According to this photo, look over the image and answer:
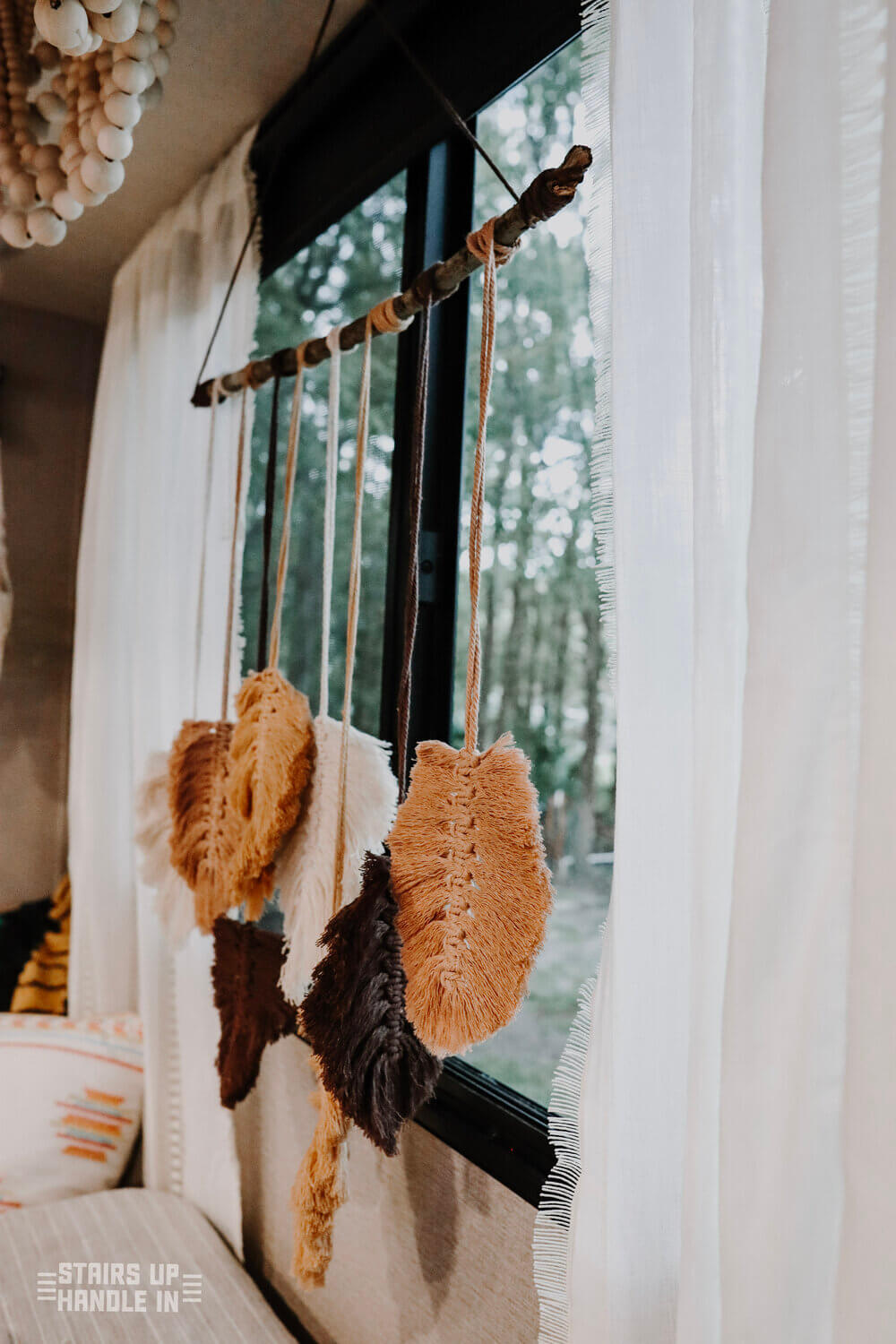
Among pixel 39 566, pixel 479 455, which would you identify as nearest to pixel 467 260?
pixel 479 455

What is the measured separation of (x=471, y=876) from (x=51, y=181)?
99cm

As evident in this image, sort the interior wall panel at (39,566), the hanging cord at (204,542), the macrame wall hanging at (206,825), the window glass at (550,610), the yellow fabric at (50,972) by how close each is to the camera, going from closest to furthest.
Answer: the macrame wall hanging at (206,825), the hanging cord at (204,542), the yellow fabric at (50,972), the interior wall panel at (39,566), the window glass at (550,610)

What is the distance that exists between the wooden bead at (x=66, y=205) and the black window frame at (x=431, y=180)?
1.00 feet

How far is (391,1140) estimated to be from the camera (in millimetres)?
697

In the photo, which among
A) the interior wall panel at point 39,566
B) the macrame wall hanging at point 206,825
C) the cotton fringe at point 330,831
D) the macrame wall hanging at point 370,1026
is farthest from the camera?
the interior wall panel at point 39,566

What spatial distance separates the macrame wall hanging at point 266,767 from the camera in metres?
0.91

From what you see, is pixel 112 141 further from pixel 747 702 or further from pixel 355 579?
pixel 747 702

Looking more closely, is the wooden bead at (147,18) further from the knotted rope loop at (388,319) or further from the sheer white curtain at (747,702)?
the sheer white curtain at (747,702)

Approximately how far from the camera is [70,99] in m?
1.12

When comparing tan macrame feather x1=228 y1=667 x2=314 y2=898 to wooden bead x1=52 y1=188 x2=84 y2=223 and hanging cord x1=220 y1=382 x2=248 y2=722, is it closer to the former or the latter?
hanging cord x1=220 y1=382 x2=248 y2=722

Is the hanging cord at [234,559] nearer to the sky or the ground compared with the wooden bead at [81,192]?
nearer to the ground

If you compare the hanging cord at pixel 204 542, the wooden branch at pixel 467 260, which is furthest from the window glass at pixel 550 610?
the wooden branch at pixel 467 260

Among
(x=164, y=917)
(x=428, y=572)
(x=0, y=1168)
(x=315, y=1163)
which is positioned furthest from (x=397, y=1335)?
(x=428, y=572)

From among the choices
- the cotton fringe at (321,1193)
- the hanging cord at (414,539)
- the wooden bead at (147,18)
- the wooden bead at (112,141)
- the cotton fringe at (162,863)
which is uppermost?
the wooden bead at (147,18)
